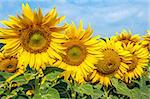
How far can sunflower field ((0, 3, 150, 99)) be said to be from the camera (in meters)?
4.16

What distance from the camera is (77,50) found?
491 cm

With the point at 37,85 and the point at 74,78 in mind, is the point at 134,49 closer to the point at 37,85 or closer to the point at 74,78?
the point at 74,78

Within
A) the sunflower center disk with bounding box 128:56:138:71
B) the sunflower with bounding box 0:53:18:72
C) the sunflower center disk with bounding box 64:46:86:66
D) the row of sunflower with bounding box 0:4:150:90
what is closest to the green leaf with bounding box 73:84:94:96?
the row of sunflower with bounding box 0:4:150:90

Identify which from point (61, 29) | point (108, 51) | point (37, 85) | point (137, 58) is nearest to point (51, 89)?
point (37, 85)

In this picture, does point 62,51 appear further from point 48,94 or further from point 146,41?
point 146,41

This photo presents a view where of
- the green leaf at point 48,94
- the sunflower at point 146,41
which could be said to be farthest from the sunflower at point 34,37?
the sunflower at point 146,41

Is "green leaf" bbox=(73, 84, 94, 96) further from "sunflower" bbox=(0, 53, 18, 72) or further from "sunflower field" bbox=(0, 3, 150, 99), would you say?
"sunflower" bbox=(0, 53, 18, 72)

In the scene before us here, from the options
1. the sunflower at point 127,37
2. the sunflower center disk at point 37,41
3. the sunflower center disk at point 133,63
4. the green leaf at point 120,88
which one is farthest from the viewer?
the sunflower at point 127,37

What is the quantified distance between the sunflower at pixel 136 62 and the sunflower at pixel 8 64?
1.56 metres

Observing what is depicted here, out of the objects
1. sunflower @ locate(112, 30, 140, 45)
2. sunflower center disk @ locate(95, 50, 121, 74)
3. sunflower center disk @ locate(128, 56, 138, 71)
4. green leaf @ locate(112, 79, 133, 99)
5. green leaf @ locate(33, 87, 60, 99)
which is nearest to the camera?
green leaf @ locate(33, 87, 60, 99)

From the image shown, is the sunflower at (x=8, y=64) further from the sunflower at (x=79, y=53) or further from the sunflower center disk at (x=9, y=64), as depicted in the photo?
the sunflower at (x=79, y=53)

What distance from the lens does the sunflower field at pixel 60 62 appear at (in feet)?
13.6

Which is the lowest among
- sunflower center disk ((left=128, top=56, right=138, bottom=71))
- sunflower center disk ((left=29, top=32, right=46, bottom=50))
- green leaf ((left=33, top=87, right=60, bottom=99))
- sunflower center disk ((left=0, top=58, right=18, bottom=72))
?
green leaf ((left=33, top=87, right=60, bottom=99))

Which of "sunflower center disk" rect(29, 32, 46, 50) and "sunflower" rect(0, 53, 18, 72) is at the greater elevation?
"sunflower center disk" rect(29, 32, 46, 50)
